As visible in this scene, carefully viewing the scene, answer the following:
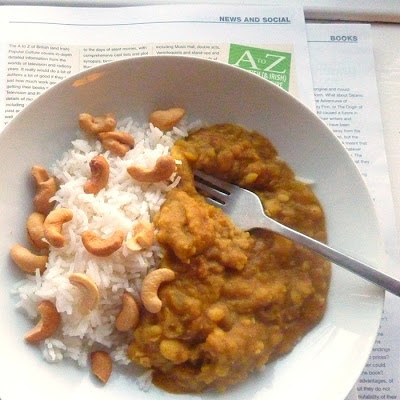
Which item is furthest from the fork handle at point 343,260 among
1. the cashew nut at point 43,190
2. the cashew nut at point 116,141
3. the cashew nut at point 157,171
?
the cashew nut at point 43,190

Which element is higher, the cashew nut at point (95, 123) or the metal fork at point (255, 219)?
the cashew nut at point (95, 123)

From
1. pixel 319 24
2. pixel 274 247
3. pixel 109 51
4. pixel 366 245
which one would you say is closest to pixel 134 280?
pixel 274 247

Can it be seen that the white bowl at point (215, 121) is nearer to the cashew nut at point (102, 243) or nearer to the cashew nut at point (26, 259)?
the cashew nut at point (26, 259)

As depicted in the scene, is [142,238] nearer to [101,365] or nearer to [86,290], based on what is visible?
[86,290]

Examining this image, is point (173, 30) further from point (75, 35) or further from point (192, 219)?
point (192, 219)

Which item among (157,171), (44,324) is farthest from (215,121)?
(44,324)

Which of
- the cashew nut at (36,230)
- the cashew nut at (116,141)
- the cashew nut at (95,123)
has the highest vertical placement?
the cashew nut at (95,123)
